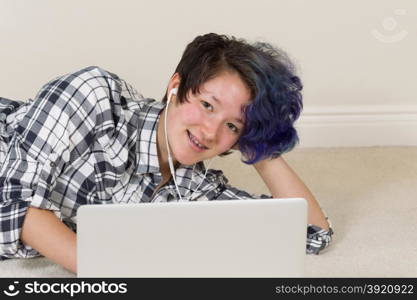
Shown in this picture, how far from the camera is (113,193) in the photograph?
1.82 metres

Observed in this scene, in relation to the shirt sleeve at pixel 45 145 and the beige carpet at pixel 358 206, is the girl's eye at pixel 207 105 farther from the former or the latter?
the beige carpet at pixel 358 206

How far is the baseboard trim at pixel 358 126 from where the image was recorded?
2840mm

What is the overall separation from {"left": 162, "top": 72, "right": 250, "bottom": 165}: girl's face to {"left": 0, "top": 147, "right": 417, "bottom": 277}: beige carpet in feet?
1.17

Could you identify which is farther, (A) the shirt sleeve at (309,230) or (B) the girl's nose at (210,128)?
(A) the shirt sleeve at (309,230)

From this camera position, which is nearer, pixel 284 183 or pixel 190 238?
pixel 190 238

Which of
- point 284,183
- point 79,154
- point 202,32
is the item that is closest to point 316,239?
point 284,183

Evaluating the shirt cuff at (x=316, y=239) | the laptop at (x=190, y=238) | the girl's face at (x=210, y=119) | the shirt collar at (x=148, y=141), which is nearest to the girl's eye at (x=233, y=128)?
the girl's face at (x=210, y=119)

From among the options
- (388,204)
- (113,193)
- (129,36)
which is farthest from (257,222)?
(129,36)

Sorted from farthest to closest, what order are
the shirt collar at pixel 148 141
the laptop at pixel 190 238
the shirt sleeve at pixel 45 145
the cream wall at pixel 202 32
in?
the cream wall at pixel 202 32, the shirt collar at pixel 148 141, the shirt sleeve at pixel 45 145, the laptop at pixel 190 238

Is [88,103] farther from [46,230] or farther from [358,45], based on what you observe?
[358,45]

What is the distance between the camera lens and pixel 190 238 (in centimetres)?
117

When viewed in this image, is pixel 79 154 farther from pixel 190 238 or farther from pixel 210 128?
pixel 190 238

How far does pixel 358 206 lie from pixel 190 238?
119 centimetres

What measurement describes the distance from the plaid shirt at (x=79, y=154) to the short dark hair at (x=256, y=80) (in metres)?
0.13
